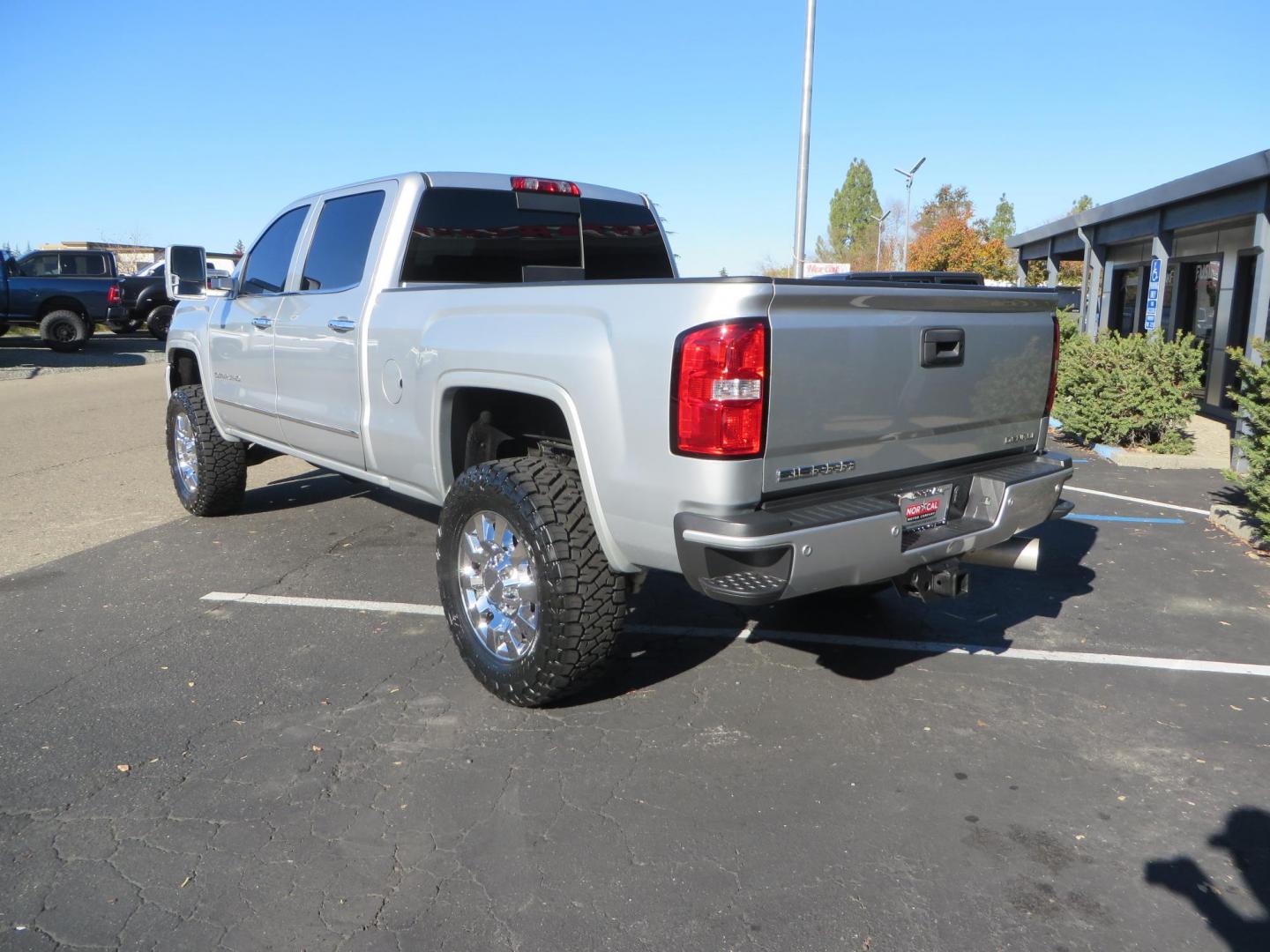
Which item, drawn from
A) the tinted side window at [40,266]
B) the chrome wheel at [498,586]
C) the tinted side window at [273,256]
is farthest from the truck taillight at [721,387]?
the tinted side window at [40,266]

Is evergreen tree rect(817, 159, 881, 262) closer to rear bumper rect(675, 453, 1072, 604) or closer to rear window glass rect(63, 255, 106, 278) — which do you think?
rear window glass rect(63, 255, 106, 278)

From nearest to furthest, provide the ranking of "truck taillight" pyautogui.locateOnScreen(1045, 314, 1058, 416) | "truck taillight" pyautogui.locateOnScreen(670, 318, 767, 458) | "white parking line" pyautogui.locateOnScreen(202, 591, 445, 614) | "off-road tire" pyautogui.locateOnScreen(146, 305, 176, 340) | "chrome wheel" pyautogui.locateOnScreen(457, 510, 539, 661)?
"truck taillight" pyautogui.locateOnScreen(670, 318, 767, 458), "chrome wheel" pyautogui.locateOnScreen(457, 510, 539, 661), "truck taillight" pyautogui.locateOnScreen(1045, 314, 1058, 416), "white parking line" pyautogui.locateOnScreen(202, 591, 445, 614), "off-road tire" pyautogui.locateOnScreen(146, 305, 176, 340)

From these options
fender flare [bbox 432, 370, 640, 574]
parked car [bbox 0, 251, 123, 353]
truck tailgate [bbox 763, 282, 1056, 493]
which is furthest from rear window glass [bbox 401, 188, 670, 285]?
parked car [bbox 0, 251, 123, 353]

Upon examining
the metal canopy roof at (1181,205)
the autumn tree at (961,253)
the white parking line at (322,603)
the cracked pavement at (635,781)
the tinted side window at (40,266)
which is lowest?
the cracked pavement at (635,781)

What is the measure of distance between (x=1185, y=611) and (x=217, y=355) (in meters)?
6.09

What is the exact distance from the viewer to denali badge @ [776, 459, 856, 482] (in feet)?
10.6

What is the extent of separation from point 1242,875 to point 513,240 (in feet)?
13.6

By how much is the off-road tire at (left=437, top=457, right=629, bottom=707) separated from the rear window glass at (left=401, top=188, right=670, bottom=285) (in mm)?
1511

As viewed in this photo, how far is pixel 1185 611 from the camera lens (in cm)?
521

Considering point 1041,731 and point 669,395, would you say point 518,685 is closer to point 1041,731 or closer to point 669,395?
point 669,395

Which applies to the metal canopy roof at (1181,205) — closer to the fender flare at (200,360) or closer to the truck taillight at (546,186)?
the truck taillight at (546,186)

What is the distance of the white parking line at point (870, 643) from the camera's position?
14.6 ft

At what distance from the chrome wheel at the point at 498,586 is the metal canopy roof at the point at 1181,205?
9.69 metres

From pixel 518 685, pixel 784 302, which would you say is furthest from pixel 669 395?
pixel 518 685
